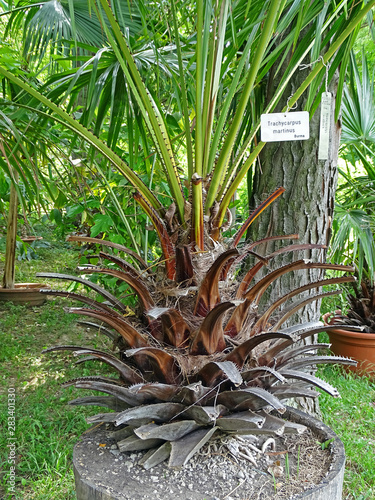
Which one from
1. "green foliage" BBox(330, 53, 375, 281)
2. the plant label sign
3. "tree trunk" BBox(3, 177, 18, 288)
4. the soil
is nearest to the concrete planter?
the soil

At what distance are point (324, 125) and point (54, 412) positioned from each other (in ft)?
7.71

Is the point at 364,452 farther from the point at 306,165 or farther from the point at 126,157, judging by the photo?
the point at 126,157

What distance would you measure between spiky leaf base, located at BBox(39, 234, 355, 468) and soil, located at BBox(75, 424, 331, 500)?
47mm

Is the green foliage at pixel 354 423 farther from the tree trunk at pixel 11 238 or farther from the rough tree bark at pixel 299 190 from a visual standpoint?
the tree trunk at pixel 11 238

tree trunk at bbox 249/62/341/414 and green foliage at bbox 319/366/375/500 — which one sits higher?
tree trunk at bbox 249/62/341/414

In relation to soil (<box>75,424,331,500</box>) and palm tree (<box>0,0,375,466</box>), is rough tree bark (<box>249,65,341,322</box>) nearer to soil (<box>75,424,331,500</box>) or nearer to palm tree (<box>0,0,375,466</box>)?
palm tree (<box>0,0,375,466</box>)

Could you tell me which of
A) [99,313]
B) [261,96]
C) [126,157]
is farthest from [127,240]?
[99,313]

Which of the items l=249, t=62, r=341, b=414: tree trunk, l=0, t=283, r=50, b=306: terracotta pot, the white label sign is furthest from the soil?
l=0, t=283, r=50, b=306: terracotta pot

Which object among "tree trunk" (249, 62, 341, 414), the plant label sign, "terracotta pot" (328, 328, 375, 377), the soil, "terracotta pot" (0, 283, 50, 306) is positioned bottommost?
"terracotta pot" (328, 328, 375, 377)

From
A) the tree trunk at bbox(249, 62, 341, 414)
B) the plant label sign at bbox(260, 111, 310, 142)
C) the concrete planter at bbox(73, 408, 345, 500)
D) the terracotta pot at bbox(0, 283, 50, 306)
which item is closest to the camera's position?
the concrete planter at bbox(73, 408, 345, 500)

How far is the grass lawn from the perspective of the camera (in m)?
2.11

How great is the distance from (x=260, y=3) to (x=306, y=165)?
0.70 meters

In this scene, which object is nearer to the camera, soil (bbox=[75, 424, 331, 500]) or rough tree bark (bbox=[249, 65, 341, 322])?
soil (bbox=[75, 424, 331, 500])

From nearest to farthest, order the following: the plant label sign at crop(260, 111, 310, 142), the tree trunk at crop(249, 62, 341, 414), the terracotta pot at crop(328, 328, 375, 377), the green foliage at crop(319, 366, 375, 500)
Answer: the plant label sign at crop(260, 111, 310, 142), the tree trunk at crop(249, 62, 341, 414), the green foliage at crop(319, 366, 375, 500), the terracotta pot at crop(328, 328, 375, 377)
